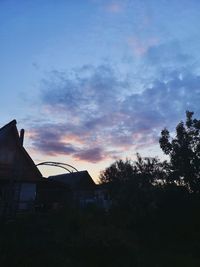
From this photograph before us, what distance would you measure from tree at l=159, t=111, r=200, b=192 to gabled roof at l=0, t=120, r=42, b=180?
518 inches

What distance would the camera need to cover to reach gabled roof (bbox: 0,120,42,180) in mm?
25442

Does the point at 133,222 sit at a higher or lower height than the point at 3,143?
lower

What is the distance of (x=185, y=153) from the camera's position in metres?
30.3

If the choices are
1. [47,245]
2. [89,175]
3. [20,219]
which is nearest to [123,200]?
[20,219]

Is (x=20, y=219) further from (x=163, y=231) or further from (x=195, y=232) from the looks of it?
(x=195, y=232)

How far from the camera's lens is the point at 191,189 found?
29016mm

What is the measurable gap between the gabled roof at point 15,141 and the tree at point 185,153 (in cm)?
1315

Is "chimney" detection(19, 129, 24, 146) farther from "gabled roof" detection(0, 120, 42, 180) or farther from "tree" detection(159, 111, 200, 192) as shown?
"tree" detection(159, 111, 200, 192)

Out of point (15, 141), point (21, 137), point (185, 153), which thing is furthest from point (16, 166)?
point (185, 153)

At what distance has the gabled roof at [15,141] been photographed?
25.4 metres

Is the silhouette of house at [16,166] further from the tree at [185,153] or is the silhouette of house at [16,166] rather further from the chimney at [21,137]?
the tree at [185,153]

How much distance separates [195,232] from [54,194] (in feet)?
60.4

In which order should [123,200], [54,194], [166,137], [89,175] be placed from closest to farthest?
[123,200] < [166,137] < [54,194] < [89,175]

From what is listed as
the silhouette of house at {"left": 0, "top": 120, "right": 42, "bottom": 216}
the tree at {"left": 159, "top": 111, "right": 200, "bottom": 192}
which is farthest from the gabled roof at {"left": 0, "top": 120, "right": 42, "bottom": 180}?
the tree at {"left": 159, "top": 111, "right": 200, "bottom": 192}
